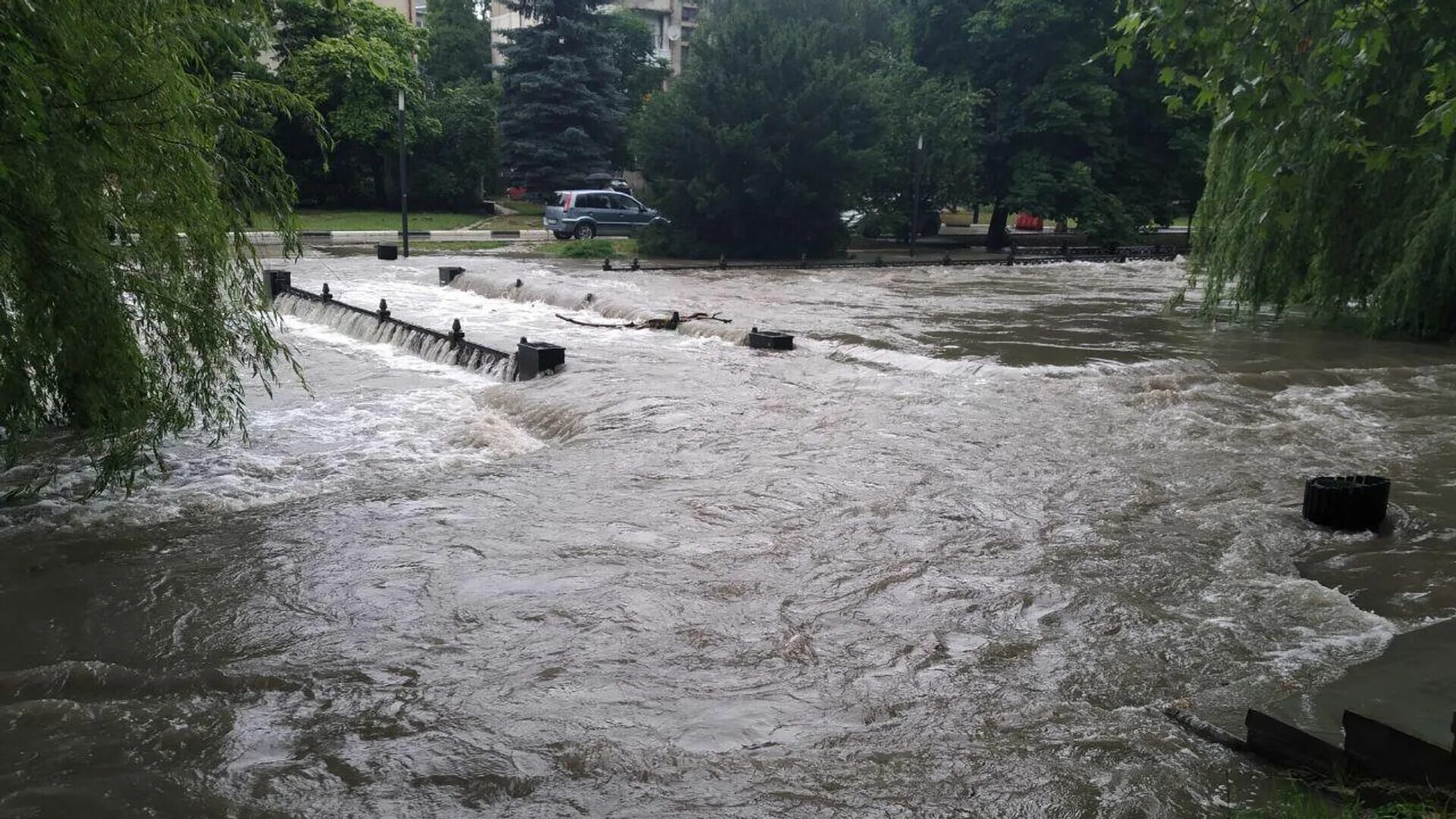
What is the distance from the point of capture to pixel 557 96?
45.7m

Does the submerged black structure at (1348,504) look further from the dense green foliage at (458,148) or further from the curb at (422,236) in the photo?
the dense green foliage at (458,148)

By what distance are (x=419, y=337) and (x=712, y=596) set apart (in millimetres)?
11287

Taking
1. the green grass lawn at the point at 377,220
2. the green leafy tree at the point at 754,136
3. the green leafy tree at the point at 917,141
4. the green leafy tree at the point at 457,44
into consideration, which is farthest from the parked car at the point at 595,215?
the green leafy tree at the point at 457,44

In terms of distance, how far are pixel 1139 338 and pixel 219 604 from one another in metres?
15.7

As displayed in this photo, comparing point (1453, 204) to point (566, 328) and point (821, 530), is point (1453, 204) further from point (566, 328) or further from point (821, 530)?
point (566, 328)

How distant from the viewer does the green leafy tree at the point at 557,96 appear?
1788 inches

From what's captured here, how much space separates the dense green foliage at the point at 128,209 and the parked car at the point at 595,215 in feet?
91.6

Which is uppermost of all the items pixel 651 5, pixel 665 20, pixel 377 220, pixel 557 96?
pixel 651 5

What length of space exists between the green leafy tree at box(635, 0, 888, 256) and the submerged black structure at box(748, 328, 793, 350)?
1542 centimetres

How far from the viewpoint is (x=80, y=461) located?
10.4m

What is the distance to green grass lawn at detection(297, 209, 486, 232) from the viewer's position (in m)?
41.1

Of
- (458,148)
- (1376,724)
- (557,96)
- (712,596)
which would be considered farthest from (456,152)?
(1376,724)

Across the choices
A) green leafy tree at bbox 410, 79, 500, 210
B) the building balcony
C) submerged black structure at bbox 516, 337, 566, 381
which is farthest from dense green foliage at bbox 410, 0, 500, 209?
submerged black structure at bbox 516, 337, 566, 381

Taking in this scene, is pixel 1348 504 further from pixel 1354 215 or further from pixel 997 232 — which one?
pixel 997 232
